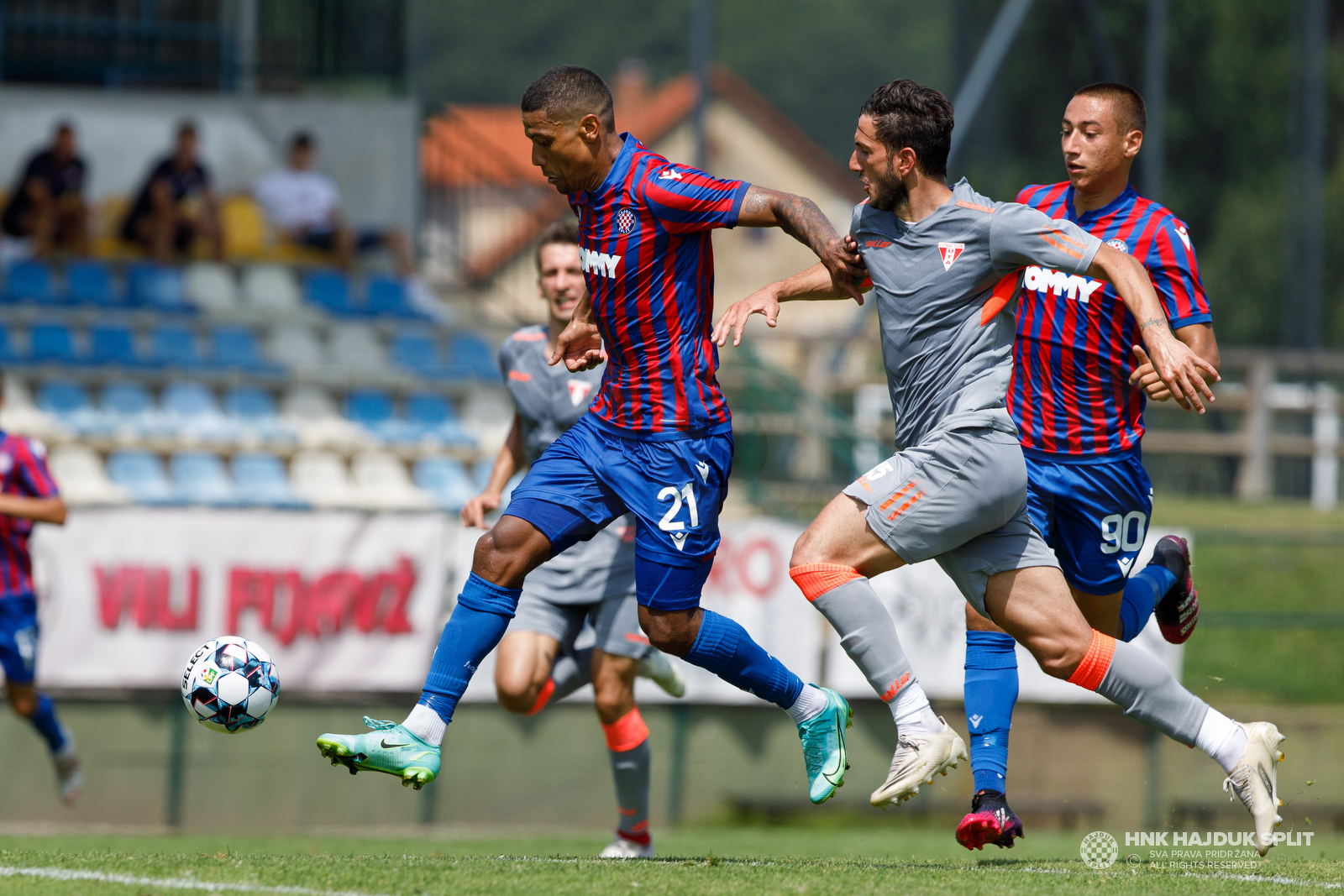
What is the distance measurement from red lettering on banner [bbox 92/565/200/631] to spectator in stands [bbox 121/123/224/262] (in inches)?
250

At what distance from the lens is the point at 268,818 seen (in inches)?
370

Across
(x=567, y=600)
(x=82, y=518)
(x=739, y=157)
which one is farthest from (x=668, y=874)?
(x=739, y=157)

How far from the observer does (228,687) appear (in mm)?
5352

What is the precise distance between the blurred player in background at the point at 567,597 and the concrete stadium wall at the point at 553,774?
2.99 meters

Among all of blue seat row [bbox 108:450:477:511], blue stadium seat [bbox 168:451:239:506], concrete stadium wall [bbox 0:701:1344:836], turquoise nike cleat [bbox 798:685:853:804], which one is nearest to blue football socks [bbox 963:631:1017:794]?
turquoise nike cleat [bbox 798:685:853:804]

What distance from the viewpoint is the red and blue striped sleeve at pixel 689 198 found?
4793 mm

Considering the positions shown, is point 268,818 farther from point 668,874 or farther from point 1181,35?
point 1181,35

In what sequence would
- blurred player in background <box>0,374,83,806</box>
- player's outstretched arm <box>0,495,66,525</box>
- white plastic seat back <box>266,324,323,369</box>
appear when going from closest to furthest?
player's outstretched arm <box>0,495,66,525</box>
blurred player in background <box>0,374,83,806</box>
white plastic seat back <box>266,324,323,369</box>

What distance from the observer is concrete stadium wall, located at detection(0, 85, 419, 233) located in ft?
53.2

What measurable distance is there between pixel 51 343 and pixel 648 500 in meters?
9.94

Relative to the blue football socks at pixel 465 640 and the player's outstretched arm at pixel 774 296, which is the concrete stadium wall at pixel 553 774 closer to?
the blue football socks at pixel 465 640

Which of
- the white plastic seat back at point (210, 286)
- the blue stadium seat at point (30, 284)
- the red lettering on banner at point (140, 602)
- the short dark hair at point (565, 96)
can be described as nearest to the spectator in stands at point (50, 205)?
the blue stadium seat at point (30, 284)

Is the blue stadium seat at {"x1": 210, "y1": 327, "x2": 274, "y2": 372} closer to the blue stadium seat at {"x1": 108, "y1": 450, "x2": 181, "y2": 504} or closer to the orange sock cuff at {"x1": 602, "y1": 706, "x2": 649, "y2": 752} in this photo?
the blue stadium seat at {"x1": 108, "y1": 450, "x2": 181, "y2": 504}

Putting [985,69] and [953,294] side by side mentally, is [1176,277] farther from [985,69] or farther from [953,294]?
[985,69]
